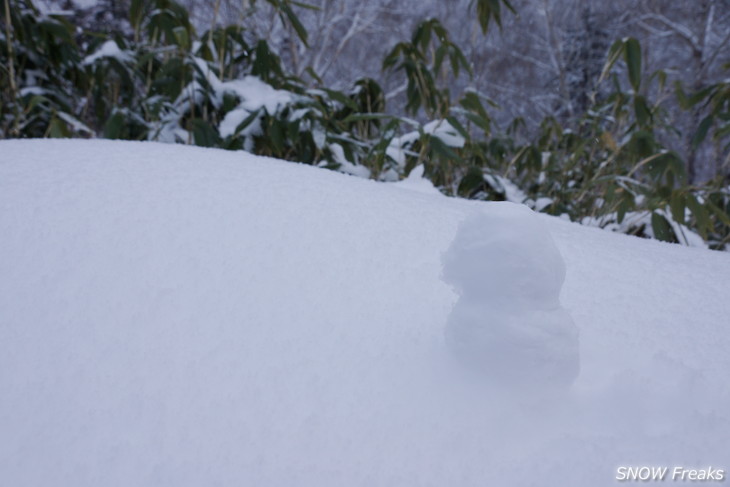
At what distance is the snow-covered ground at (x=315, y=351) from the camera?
337 mm

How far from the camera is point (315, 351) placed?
1.39 ft

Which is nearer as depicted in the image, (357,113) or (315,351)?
(315,351)

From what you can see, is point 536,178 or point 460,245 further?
point 536,178

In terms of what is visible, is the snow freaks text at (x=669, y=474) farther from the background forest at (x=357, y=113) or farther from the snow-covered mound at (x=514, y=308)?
the background forest at (x=357, y=113)

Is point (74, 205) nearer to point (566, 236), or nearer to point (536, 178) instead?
point (566, 236)

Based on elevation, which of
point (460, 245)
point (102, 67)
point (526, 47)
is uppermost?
point (460, 245)

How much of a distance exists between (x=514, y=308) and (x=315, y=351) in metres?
0.17

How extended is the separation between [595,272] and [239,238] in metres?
0.44

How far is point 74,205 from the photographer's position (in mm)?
594

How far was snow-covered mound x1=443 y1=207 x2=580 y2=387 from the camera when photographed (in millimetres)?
391

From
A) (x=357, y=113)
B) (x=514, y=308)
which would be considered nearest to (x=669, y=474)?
(x=514, y=308)

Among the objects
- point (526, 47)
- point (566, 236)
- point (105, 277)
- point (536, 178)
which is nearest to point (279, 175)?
point (105, 277)

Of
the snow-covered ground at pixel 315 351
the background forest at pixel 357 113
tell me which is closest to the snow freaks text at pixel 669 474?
the snow-covered ground at pixel 315 351

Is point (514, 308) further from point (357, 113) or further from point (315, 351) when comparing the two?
point (357, 113)
